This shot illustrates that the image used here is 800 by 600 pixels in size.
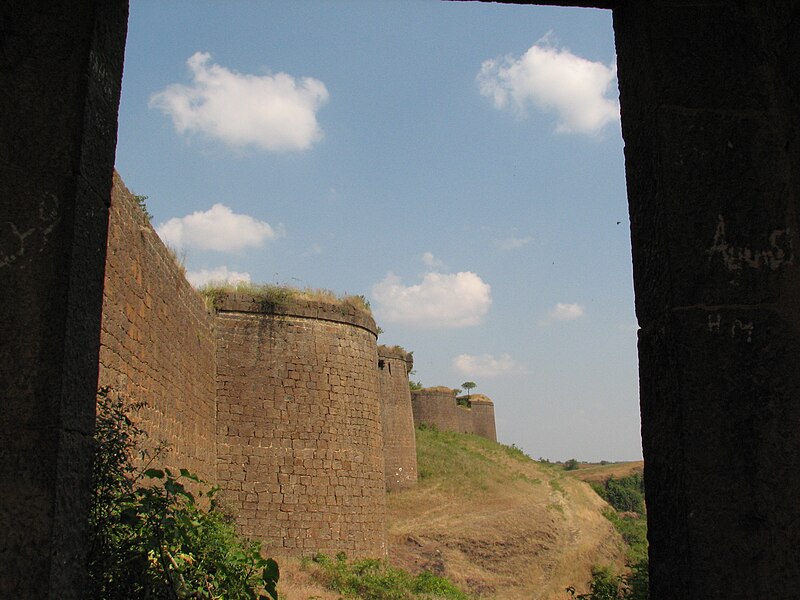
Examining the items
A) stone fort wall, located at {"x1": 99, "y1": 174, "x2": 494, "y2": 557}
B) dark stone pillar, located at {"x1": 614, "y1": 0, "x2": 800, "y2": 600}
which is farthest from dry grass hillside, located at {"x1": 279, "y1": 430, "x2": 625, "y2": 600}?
dark stone pillar, located at {"x1": 614, "y1": 0, "x2": 800, "y2": 600}

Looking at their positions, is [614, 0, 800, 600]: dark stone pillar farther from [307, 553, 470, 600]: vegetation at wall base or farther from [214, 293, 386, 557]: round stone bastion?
[214, 293, 386, 557]: round stone bastion

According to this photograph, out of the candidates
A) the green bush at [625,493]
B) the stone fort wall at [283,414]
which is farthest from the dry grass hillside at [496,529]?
the green bush at [625,493]

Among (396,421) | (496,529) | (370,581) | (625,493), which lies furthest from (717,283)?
(625,493)

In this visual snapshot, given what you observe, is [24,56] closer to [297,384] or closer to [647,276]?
[647,276]

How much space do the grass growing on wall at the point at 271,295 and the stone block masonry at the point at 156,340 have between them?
0.93 m

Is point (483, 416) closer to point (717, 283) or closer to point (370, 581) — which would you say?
point (370, 581)

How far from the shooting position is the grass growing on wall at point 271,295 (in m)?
13.6

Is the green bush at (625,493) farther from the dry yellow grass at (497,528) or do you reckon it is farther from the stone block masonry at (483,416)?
the dry yellow grass at (497,528)

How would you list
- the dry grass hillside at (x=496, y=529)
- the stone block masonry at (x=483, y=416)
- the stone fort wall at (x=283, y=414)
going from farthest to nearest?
the stone block masonry at (x=483, y=416)
the dry grass hillside at (x=496, y=529)
the stone fort wall at (x=283, y=414)

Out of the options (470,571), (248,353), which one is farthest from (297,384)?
(470,571)

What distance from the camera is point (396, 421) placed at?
25.7 metres

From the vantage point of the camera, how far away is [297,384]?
547 inches

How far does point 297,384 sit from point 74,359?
11.5 metres

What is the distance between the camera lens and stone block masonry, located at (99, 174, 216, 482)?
24.6 ft
